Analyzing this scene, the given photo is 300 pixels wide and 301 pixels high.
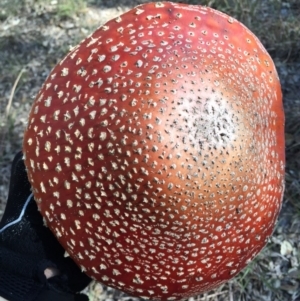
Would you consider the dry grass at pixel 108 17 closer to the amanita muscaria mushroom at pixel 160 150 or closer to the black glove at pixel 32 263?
the black glove at pixel 32 263

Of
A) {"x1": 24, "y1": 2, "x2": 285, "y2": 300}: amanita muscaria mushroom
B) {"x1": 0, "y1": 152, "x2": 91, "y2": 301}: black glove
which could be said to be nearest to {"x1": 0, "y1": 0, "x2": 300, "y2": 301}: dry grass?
{"x1": 0, "y1": 152, "x2": 91, "y2": 301}: black glove

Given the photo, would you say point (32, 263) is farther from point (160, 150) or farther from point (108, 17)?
point (108, 17)

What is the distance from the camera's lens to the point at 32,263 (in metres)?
1.64

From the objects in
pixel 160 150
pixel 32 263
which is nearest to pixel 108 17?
pixel 32 263

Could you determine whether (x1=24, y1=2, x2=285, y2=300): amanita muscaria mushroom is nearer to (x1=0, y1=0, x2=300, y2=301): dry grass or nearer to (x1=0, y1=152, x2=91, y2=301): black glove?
(x1=0, y1=152, x2=91, y2=301): black glove

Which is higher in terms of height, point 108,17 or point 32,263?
point 108,17

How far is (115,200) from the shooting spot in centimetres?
107

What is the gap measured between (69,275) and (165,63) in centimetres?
90

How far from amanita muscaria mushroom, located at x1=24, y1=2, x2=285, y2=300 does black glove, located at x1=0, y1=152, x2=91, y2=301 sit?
1.35 feet

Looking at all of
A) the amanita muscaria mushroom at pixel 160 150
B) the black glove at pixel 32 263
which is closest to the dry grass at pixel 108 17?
the black glove at pixel 32 263

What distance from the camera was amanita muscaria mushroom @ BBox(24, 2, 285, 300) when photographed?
1.04 metres

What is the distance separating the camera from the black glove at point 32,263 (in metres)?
1.61

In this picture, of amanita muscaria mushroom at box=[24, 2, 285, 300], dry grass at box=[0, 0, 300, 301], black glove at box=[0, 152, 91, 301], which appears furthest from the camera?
dry grass at box=[0, 0, 300, 301]

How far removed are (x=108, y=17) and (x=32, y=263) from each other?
1.58 metres
